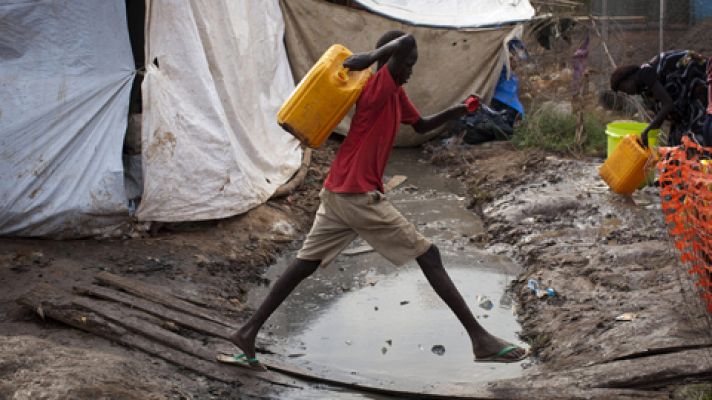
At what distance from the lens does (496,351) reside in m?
4.30

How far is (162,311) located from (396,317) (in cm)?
141

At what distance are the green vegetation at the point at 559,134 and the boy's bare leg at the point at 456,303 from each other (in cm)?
492

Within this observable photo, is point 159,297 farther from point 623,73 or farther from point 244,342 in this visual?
point 623,73

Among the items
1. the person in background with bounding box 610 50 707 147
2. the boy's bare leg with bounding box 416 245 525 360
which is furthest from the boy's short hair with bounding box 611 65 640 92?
the boy's bare leg with bounding box 416 245 525 360

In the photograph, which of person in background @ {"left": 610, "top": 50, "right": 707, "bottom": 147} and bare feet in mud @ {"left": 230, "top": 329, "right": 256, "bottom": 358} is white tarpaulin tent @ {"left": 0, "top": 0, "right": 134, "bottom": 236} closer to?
bare feet in mud @ {"left": 230, "top": 329, "right": 256, "bottom": 358}

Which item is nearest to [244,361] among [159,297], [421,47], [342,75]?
[159,297]

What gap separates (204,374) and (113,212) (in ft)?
6.97

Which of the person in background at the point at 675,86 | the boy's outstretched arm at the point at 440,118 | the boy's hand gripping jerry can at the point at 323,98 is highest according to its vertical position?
the boy's hand gripping jerry can at the point at 323,98

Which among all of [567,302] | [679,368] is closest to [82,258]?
[567,302]

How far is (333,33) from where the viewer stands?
1004 cm

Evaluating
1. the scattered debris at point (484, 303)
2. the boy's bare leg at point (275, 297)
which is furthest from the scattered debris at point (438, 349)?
the boy's bare leg at point (275, 297)

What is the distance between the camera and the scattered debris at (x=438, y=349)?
4.76 m

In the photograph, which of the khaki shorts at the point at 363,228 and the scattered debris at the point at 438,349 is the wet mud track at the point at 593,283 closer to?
the scattered debris at the point at 438,349

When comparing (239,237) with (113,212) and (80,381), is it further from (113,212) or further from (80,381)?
(80,381)
